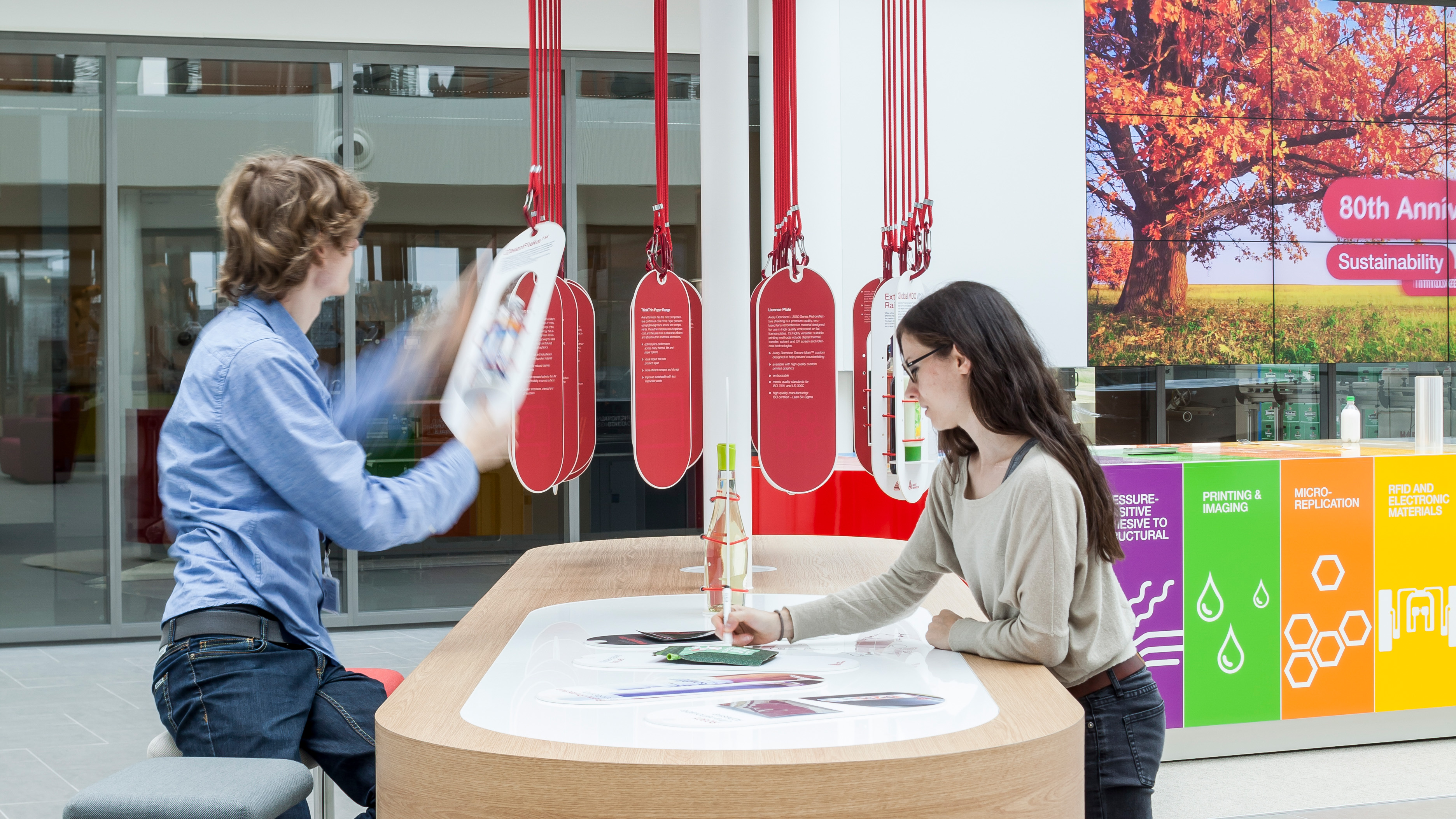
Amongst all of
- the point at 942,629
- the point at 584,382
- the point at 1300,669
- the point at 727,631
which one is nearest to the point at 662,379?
the point at 584,382

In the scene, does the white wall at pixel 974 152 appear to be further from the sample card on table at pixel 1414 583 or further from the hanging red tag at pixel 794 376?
the hanging red tag at pixel 794 376

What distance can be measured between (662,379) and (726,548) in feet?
1.86

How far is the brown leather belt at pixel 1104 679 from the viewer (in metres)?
1.60

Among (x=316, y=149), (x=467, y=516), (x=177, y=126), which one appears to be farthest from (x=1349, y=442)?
(x=177, y=126)

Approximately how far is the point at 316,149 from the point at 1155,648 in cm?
433

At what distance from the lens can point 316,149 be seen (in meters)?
5.41

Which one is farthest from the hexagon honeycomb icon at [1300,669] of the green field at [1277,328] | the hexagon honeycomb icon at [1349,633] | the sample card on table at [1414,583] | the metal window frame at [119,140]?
the metal window frame at [119,140]

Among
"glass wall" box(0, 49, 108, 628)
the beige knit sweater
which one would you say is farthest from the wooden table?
"glass wall" box(0, 49, 108, 628)

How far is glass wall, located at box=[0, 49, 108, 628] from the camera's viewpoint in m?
5.16

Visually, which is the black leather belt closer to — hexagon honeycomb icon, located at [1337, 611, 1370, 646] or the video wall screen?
hexagon honeycomb icon, located at [1337, 611, 1370, 646]

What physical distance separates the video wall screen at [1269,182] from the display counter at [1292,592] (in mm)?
2121

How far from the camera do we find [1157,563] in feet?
11.4

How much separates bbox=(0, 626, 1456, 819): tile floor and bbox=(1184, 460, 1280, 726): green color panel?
0.20 meters

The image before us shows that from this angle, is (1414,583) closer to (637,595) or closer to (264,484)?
(637,595)
